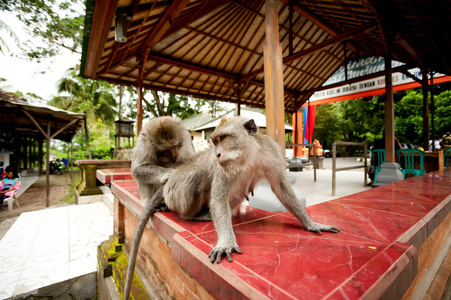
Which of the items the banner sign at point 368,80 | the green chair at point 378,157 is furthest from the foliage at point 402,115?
the green chair at point 378,157

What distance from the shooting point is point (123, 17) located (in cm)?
311

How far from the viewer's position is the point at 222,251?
3.54 ft

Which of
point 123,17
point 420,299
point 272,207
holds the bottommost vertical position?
point 420,299

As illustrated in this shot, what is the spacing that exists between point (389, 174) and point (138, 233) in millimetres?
5442

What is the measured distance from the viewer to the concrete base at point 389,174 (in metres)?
4.72

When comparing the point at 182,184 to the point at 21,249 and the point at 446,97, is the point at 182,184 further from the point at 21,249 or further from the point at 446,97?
the point at 446,97

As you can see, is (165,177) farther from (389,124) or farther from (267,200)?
(389,124)

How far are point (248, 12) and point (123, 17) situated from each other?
13.5 ft

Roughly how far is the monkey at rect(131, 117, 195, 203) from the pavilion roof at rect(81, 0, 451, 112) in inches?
66.9

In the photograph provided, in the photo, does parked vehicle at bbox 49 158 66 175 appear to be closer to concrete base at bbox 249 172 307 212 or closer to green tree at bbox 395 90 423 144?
concrete base at bbox 249 172 307 212

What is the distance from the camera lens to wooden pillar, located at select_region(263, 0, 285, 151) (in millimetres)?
3092

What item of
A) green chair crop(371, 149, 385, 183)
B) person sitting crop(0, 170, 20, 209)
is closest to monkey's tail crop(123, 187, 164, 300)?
green chair crop(371, 149, 385, 183)

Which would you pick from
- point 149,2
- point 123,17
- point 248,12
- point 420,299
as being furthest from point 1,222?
point 248,12

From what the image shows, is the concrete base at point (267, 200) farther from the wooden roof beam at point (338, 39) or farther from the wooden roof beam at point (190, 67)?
the wooden roof beam at point (190, 67)
